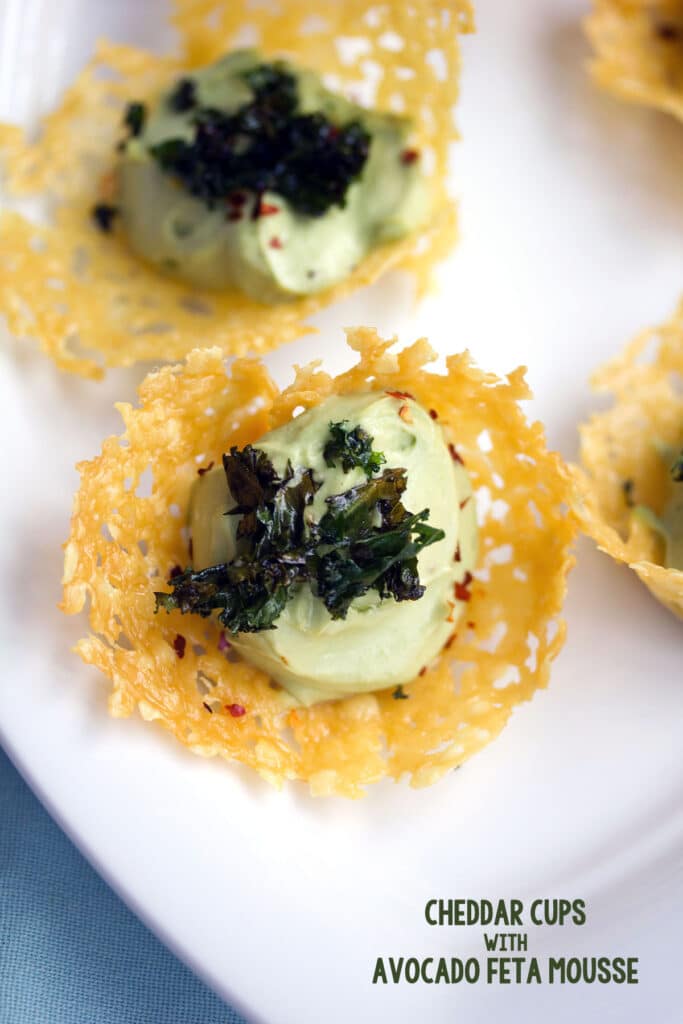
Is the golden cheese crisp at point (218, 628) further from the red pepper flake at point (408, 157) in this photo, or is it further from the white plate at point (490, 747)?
the red pepper flake at point (408, 157)

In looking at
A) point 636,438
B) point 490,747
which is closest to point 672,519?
point 636,438

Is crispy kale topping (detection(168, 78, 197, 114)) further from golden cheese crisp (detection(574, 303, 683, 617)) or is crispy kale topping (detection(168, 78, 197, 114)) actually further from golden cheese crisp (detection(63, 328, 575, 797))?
golden cheese crisp (detection(574, 303, 683, 617))

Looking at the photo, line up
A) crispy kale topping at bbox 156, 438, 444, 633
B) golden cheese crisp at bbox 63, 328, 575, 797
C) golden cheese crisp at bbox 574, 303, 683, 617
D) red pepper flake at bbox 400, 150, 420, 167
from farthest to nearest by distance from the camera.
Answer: red pepper flake at bbox 400, 150, 420, 167, golden cheese crisp at bbox 574, 303, 683, 617, golden cheese crisp at bbox 63, 328, 575, 797, crispy kale topping at bbox 156, 438, 444, 633

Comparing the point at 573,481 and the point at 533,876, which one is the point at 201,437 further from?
the point at 533,876

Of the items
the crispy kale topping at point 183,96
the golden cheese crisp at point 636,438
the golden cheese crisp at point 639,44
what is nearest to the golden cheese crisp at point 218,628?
the golden cheese crisp at point 636,438

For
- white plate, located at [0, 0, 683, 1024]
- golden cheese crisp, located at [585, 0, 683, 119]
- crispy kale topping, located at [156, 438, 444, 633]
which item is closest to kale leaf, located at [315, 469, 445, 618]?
crispy kale topping, located at [156, 438, 444, 633]

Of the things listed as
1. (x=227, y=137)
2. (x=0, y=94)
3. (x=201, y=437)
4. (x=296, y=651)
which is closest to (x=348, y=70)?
(x=227, y=137)
